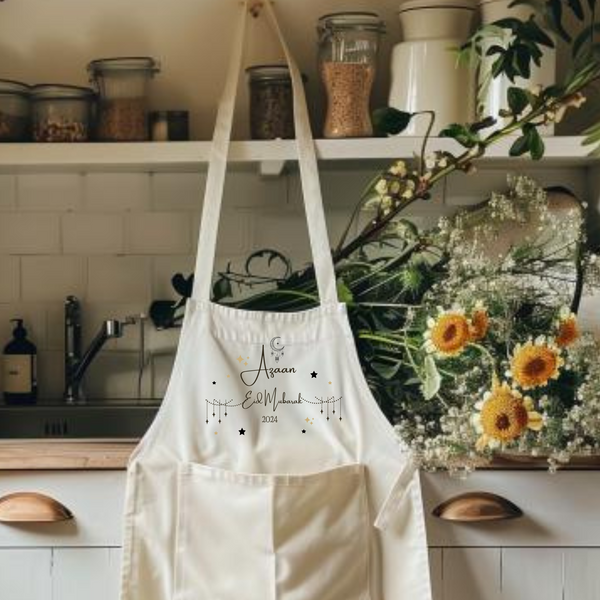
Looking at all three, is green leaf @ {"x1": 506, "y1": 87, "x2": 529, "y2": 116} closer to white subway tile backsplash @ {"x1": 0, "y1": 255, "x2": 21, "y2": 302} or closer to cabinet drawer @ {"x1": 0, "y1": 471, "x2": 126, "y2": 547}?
cabinet drawer @ {"x1": 0, "y1": 471, "x2": 126, "y2": 547}

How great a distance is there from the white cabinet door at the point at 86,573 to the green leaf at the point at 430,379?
60 centimetres

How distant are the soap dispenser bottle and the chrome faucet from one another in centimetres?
7

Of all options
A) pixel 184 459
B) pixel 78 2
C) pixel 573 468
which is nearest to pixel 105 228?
pixel 78 2

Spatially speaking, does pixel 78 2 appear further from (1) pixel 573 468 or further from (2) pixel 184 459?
(1) pixel 573 468

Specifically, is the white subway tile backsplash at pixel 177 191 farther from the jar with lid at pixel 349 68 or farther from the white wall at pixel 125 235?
the jar with lid at pixel 349 68

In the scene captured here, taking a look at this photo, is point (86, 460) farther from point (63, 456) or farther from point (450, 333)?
point (450, 333)

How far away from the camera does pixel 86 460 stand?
1.68m

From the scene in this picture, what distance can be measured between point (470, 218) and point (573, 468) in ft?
1.70

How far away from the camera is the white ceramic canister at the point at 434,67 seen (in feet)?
6.17

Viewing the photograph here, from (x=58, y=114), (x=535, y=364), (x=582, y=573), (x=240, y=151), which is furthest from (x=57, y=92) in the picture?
(x=582, y=573)

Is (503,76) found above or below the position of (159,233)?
above

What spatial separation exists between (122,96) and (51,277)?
46 centimetres

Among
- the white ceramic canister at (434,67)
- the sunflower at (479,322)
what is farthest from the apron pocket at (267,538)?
the white ceramic canister at (434,67)

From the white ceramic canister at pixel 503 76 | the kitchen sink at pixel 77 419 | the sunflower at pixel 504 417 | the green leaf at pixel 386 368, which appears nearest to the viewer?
the sunflower at pixel 504 417
